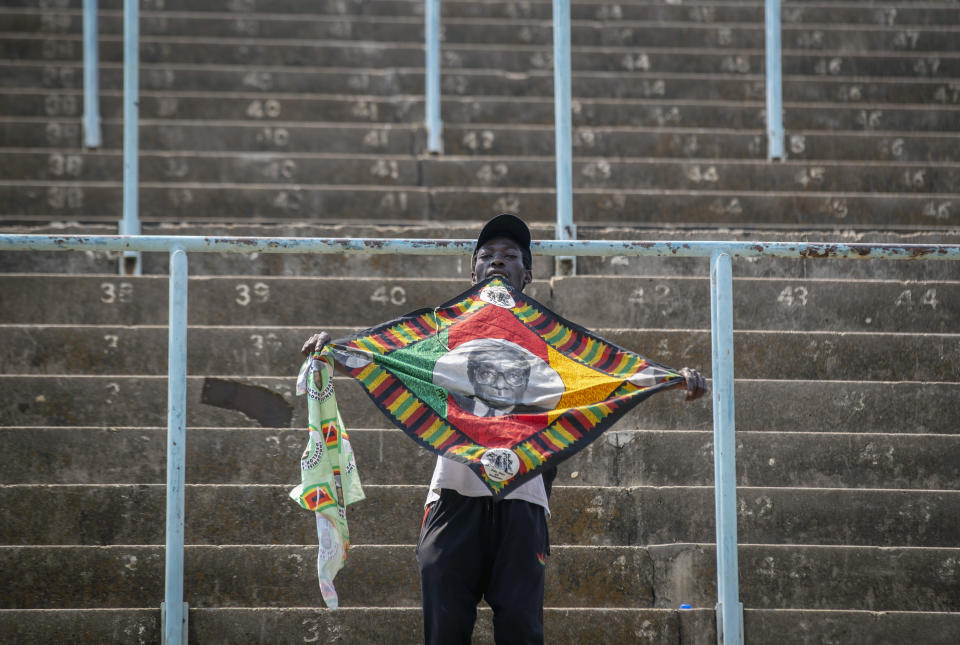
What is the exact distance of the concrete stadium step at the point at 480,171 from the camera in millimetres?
7797

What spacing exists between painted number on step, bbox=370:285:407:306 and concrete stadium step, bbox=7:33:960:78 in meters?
3.63

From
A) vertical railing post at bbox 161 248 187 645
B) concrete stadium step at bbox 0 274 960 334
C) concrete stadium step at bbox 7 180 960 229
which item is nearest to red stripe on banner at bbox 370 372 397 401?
vertical railing post at bbox 161 248 187 645

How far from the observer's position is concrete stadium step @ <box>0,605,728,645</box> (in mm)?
4375

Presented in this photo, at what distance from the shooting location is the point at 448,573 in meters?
3.59

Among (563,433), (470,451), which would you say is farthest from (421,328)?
(563,433)

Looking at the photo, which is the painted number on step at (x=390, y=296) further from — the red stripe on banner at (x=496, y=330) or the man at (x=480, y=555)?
the man at (x=480, y=555)

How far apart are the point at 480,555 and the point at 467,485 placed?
0.21 meters

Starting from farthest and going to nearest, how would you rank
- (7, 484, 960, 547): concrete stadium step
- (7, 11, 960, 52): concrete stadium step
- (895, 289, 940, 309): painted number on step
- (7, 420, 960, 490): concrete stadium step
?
(7, 11, 960, 52): concrete stadium step < (895, 289, 940, 309): painted number on step < (7, 420, 960, 490): concrete stadium step < (7, 484, 960, 547): concrete stadium step

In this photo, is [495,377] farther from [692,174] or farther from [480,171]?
[692,174]

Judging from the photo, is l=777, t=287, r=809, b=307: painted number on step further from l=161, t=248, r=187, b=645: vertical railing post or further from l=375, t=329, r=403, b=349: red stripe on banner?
l=161, t=248, r=187, b=645: vertical railing post

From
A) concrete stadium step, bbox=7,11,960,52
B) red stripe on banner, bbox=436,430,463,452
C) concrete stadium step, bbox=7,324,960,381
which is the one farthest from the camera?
concrete stadium step, bbox=7,11,960,52

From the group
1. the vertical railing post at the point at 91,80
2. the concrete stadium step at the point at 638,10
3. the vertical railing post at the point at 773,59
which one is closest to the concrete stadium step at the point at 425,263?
the vertical railing post at the point at 773,59

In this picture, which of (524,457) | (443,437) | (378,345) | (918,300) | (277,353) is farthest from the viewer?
(918,300)

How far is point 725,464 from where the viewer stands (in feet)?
13.7
